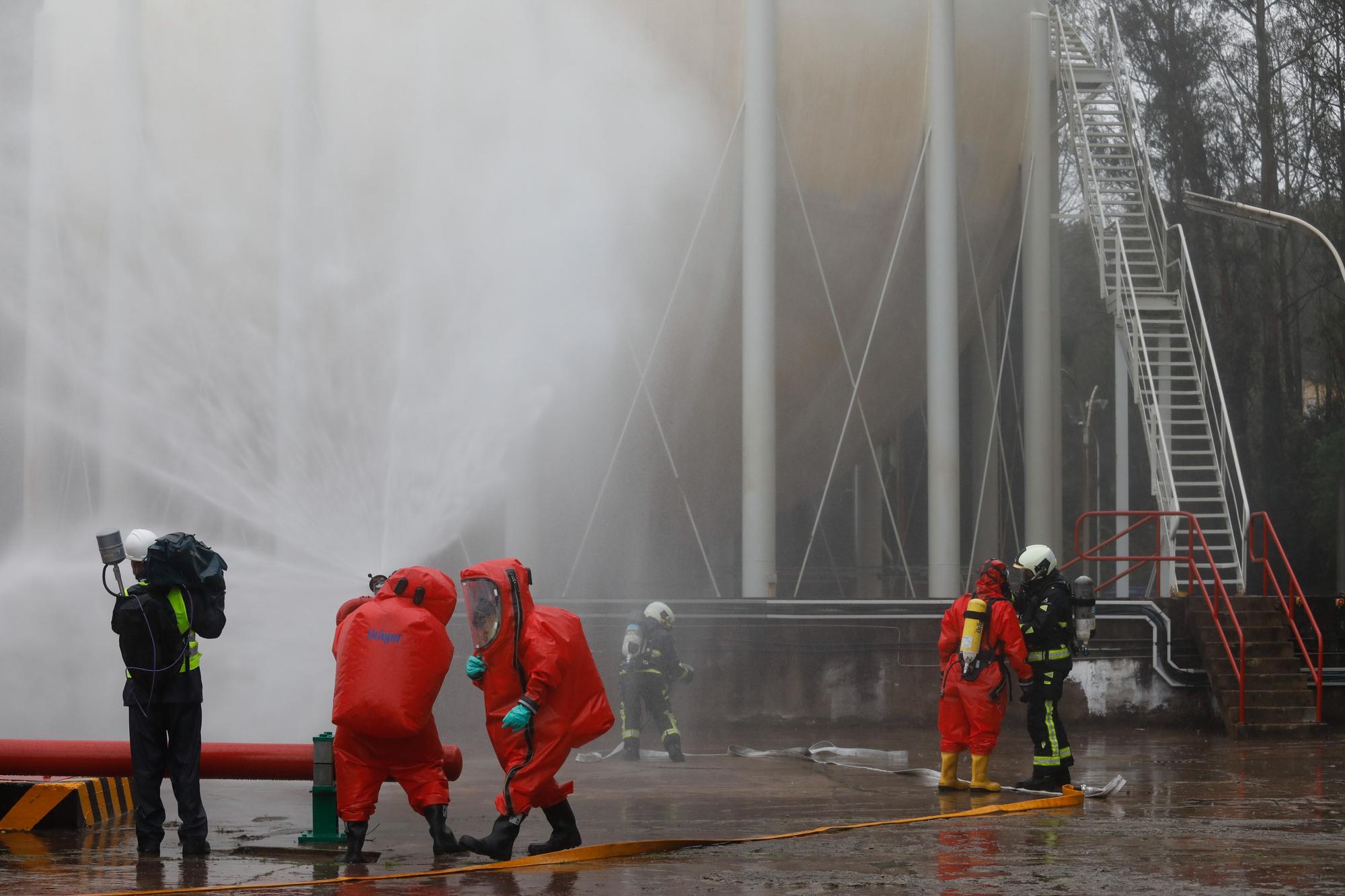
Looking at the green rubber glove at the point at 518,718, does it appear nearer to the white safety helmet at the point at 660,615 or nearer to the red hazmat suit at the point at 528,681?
the red hazmat suit at the point at 528,681

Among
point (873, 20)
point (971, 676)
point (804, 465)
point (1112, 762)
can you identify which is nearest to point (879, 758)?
point (1112, 762)

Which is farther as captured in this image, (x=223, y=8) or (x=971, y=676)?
(x=223, y=8)

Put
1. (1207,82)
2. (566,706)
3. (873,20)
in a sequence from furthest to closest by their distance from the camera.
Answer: (1207,82) → (873,20) → (566,706)

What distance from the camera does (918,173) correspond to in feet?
56.4

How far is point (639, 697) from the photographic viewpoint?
42.9 feet

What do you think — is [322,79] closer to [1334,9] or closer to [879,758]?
[879,758]

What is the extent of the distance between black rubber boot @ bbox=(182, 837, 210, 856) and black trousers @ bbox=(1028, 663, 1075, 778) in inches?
222

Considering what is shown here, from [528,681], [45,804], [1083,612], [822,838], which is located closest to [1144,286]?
[1083,612]

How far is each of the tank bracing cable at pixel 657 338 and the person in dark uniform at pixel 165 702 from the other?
345 inches

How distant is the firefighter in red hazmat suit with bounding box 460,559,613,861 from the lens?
705cm

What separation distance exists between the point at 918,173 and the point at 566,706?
37.6ft

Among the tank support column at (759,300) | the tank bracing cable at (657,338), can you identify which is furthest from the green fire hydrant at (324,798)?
the tank support column at (759,300)

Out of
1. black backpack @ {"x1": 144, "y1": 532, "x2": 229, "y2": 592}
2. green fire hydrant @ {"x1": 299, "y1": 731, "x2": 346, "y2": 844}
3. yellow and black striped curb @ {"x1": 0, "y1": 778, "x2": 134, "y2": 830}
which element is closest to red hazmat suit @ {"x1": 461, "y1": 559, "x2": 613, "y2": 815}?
green fire hydrant @ {"x1": 299, "y1": 731, "x2": 346, "y2": 844}

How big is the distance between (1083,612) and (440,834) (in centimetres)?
635
